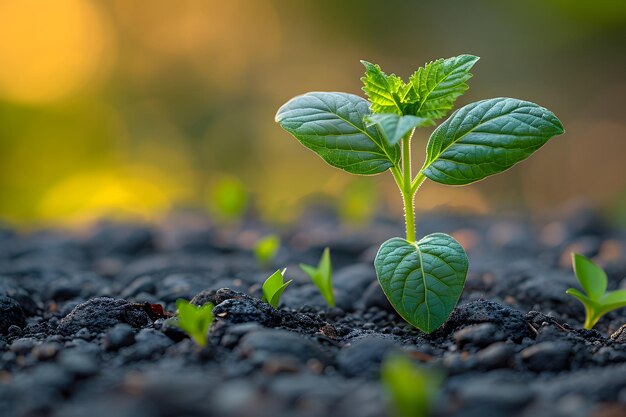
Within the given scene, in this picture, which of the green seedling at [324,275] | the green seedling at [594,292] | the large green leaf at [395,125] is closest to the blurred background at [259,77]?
the green seedling at [324,275]

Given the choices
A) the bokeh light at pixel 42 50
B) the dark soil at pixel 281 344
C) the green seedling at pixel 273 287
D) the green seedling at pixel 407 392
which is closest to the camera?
the green seedling at pixel 407 392

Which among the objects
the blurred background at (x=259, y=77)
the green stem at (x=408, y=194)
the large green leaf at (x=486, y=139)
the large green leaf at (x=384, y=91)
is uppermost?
the blurred background at (x=259, y=77)

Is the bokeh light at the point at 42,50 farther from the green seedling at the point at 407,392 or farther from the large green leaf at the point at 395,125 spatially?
the green seedling at the point at 407,392

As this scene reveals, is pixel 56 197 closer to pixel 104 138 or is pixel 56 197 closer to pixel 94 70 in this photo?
pixel 104 138

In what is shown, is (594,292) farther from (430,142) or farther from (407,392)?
(407,392)

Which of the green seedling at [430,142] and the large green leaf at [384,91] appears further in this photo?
the large green leaf at [384,91]

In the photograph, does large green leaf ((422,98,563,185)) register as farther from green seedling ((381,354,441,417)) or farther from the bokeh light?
the bokeh light

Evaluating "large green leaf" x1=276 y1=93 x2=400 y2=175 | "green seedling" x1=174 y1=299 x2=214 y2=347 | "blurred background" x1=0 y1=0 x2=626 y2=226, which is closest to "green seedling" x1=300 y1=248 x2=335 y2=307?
"large green leaf" x1=276 y1=93 x2=400 y2=175

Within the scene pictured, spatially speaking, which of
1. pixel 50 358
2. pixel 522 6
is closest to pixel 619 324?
pixel 50 358
